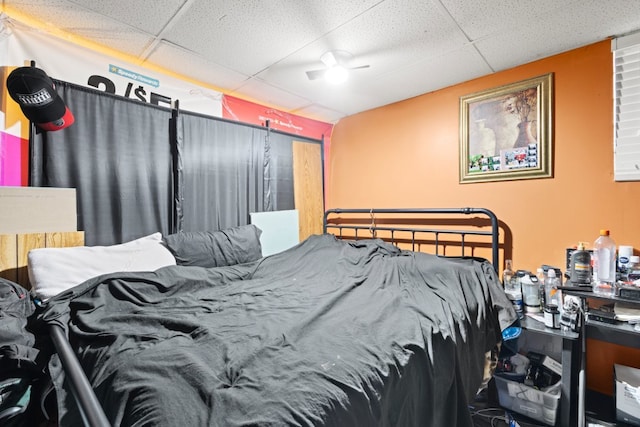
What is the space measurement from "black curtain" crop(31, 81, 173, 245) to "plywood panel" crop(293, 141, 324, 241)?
4.17 ft

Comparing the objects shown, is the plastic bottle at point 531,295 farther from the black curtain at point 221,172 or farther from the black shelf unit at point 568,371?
the black curtain at point 221,172

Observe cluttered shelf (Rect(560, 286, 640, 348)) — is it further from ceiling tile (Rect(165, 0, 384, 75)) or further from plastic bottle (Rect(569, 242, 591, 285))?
ceiling tile (Rect(165, 0, 384, 75))

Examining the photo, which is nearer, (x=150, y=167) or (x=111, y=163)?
(x=111, y=163)

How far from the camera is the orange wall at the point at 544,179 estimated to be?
170cm

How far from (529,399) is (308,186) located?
2.43 m

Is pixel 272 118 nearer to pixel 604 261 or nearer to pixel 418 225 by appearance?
pixel 418 225

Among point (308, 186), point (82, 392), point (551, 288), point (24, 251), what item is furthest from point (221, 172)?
point (551, 288)

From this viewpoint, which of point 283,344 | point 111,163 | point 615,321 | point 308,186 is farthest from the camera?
point 308,186

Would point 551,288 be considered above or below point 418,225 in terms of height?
below

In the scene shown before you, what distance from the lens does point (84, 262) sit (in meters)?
1.50

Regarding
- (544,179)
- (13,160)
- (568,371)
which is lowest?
(568,371)

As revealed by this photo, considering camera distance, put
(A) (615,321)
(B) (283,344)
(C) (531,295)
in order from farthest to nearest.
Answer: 1. (C) (531,295)
2. (A) (615,321)
3. (B) (283,344)

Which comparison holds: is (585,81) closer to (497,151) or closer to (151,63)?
(497,151)

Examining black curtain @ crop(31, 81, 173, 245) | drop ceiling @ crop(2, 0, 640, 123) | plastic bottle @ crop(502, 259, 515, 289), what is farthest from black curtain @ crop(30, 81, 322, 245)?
plastic bottle @ crop(502, 259, 515, 289)
